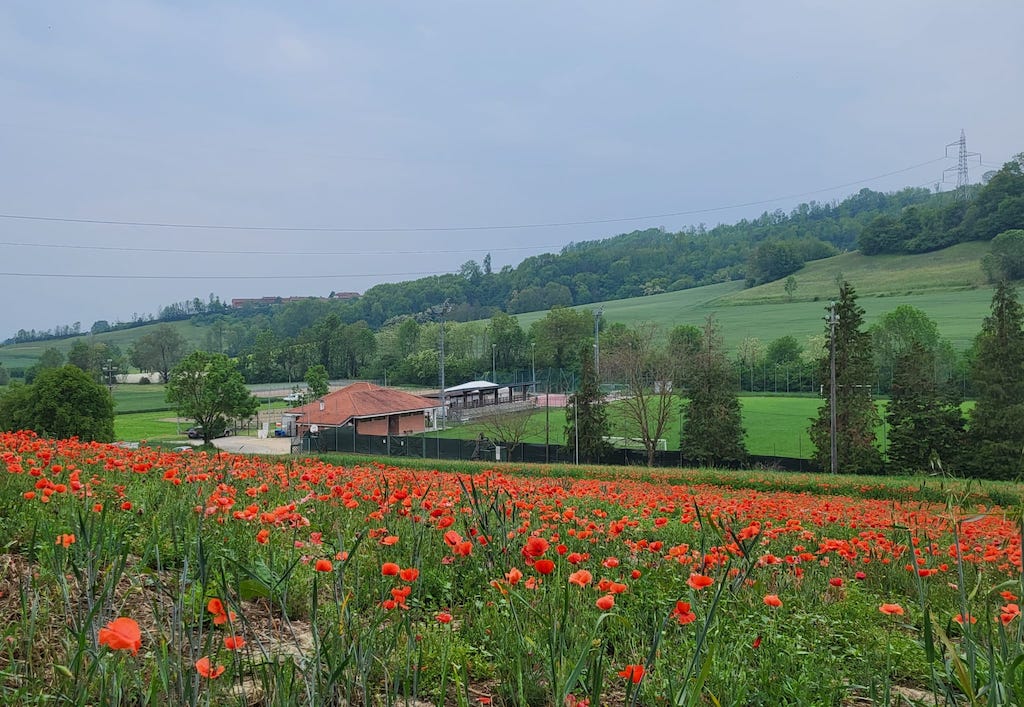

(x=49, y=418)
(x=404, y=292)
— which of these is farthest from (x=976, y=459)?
(x=404, y=292)

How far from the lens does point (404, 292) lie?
10662 cm

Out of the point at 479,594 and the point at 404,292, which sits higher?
the point at 404,292

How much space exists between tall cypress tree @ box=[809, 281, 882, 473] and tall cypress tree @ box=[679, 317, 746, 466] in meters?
4.02

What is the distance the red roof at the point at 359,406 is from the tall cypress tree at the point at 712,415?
2113 centimetres

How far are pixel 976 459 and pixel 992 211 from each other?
7743 cm

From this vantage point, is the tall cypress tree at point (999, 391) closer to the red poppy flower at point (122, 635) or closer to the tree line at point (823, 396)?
the tree line at point (823, 396)

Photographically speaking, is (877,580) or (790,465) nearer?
(877,580)

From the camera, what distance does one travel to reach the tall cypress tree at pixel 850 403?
3130 cm

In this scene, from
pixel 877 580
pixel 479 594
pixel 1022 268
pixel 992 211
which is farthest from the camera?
pixel 992 211

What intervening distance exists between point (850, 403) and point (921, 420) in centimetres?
305

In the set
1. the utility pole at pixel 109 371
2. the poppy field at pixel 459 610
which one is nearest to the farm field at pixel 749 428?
the utility pole at pixel 109 371

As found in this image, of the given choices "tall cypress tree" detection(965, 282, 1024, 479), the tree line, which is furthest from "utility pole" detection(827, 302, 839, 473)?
"tall cypress tree" detection(965, 282, 1024, 479)

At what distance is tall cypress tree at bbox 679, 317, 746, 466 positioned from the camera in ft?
116

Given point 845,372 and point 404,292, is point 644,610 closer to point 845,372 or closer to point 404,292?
point 845,372
